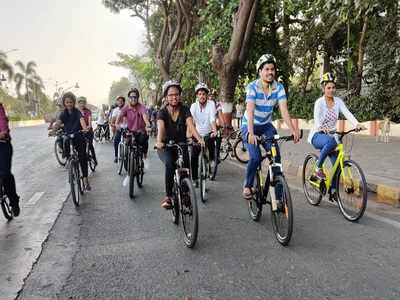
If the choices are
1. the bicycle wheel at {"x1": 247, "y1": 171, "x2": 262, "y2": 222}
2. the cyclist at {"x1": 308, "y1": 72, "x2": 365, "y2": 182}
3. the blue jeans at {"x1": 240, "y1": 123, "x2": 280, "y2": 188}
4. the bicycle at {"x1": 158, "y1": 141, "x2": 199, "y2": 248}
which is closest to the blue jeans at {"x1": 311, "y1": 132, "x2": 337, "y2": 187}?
the cyclist at {"x1": 308, "y1": 72, "x2": 365, "y2": 182}

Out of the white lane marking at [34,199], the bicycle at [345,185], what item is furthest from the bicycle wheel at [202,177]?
the white lane marking at [34,199]

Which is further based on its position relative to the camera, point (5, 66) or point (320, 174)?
point (5, 66)

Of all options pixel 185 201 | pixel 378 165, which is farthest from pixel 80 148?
pixel 378 165

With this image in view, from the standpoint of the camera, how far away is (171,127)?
5.62m

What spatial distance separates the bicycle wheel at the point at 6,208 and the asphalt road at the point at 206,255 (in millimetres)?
163

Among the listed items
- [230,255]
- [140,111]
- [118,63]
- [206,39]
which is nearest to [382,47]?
[206,39]

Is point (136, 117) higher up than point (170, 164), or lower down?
higher up

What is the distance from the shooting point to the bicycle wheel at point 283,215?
457 centimetres

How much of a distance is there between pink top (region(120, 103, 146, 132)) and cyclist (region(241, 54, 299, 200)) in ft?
11.7

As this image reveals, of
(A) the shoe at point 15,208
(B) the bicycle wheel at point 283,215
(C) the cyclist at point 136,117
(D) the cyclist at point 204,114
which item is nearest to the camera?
(B) the bicycle wheel at point 283,215

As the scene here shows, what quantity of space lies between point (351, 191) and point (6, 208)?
4.61 meters

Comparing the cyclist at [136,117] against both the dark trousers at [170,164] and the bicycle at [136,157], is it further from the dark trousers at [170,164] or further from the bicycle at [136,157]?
the dark trousers at [170,164]

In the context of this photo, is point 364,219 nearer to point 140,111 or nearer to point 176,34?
point 140,111

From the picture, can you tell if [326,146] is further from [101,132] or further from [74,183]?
[101,132]
